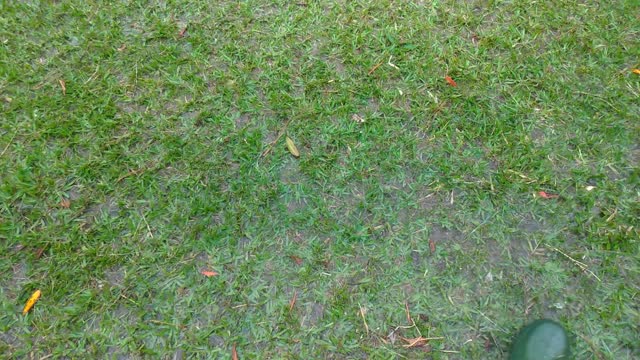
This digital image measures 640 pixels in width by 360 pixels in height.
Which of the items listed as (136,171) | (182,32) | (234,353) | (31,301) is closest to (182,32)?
(182,32)

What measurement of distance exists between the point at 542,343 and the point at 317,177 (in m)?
1.24

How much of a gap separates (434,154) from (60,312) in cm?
192

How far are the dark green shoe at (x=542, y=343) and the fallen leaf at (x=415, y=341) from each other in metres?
0.36

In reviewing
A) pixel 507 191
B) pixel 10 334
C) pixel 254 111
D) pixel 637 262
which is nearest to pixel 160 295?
pixel 10 334

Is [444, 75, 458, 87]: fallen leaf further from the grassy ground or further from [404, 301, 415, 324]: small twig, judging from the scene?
[404, 301, 415, 324]: small twig

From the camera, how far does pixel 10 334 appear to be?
83.7 inches

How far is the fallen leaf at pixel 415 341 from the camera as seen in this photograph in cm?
211

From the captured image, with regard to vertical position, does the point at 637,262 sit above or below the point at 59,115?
below

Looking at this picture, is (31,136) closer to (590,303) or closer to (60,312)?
(60,312)

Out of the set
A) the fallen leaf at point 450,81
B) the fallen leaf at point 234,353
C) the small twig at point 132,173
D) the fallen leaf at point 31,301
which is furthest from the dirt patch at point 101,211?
the fallen leaf at point 450,81

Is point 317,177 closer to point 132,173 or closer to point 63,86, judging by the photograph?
Answer: point 132,173

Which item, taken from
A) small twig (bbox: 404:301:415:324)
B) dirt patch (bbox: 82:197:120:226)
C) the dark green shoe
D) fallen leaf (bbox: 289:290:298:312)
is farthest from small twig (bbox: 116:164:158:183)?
the dark green shoe

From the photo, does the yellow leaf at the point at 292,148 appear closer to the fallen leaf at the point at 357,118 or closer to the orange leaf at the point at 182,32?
the fallen leaf at the point at 357,118

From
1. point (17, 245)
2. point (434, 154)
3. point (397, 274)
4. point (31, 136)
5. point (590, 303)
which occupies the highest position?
point (31, 136)
